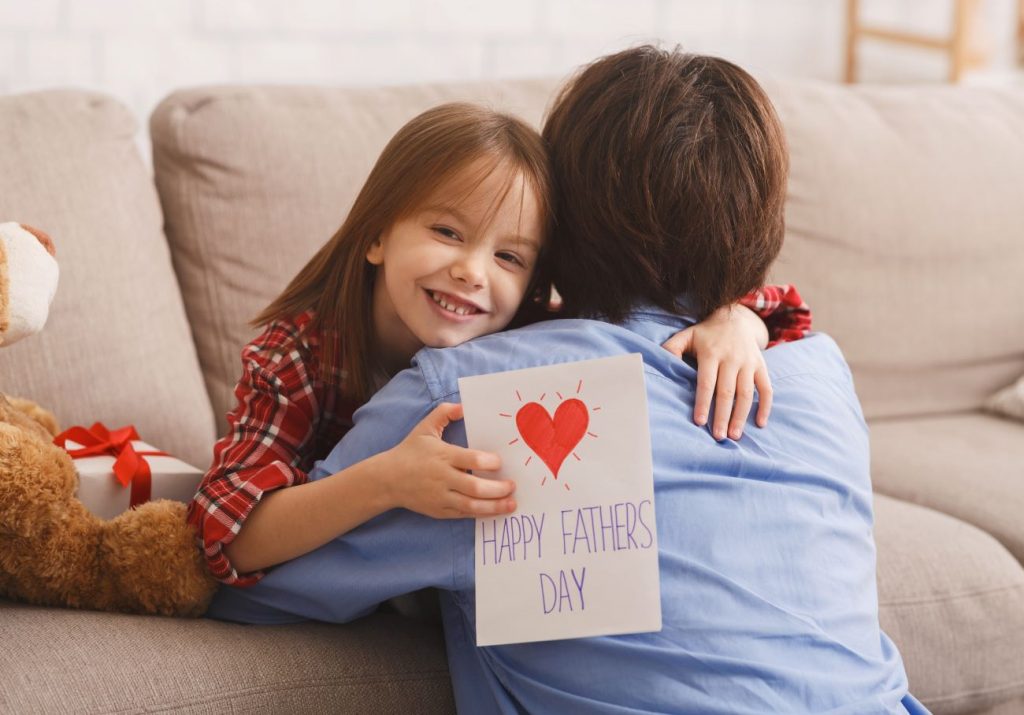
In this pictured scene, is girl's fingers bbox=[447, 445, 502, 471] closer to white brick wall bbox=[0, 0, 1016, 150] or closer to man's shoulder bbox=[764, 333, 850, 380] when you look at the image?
man's shoulder bbox=[764, 333, 850, 380]

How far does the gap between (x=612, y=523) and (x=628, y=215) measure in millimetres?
292

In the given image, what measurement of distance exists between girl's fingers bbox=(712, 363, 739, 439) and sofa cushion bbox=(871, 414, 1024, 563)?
74 cm

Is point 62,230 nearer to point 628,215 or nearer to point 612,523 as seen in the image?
point 628,215

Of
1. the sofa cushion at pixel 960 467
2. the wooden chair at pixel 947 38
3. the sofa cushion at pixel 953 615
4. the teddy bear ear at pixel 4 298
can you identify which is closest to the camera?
the teddy bear ear at pixel 4 298

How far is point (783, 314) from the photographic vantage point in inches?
52.0

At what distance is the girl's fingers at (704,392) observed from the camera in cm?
99

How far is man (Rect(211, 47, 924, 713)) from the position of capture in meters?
0.91

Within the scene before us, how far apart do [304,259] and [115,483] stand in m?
0.55

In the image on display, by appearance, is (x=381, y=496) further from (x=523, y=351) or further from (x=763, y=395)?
(x=763, y=395)

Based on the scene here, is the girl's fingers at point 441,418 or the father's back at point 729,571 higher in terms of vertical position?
the girl's fingers at point 441,418

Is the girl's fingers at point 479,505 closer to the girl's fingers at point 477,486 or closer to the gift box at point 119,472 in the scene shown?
the girl's fingers at point 477,486

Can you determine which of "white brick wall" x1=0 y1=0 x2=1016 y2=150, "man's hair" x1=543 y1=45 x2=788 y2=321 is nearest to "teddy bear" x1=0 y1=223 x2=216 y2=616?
"man's hair" x1=543 y1=45 x2=788 y2=321

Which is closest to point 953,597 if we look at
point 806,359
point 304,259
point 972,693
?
Answer: point 972,693

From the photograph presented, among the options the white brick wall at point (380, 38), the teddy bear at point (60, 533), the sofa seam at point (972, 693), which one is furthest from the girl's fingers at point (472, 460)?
the white brick wall at point (380, 38)
